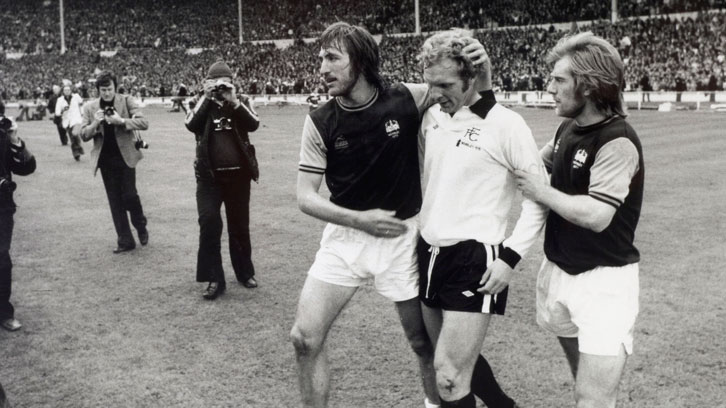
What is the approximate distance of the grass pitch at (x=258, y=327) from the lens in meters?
4.80

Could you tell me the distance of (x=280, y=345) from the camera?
5.73 m

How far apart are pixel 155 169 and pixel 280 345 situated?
488 inches

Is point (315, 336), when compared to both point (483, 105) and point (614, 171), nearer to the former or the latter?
point (483, 105)

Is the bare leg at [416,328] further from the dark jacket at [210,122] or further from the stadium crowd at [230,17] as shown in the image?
the stadium crowd at [230,17]

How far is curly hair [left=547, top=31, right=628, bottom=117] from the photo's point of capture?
3318mm

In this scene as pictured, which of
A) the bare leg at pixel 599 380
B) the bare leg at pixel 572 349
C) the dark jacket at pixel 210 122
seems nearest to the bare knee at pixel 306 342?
the bare leg at pixel 572 349

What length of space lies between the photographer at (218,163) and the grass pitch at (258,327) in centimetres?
40

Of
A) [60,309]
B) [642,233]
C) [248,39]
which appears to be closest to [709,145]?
[642,233]

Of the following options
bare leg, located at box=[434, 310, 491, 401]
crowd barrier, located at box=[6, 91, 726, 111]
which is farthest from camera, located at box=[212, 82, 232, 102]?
crowd barrier, located at box=[6, 91, 726, 111]

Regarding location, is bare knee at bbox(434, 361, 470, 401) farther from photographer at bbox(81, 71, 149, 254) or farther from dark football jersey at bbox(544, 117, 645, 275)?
photographer at bbox(81, 71, 149, 254)

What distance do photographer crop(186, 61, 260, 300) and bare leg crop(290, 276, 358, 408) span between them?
10.7ft

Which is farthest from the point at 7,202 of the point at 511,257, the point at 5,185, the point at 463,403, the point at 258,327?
the point at 511,257

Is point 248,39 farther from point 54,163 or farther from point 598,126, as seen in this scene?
point 598,126

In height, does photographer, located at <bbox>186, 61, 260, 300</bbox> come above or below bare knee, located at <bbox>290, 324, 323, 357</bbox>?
above
